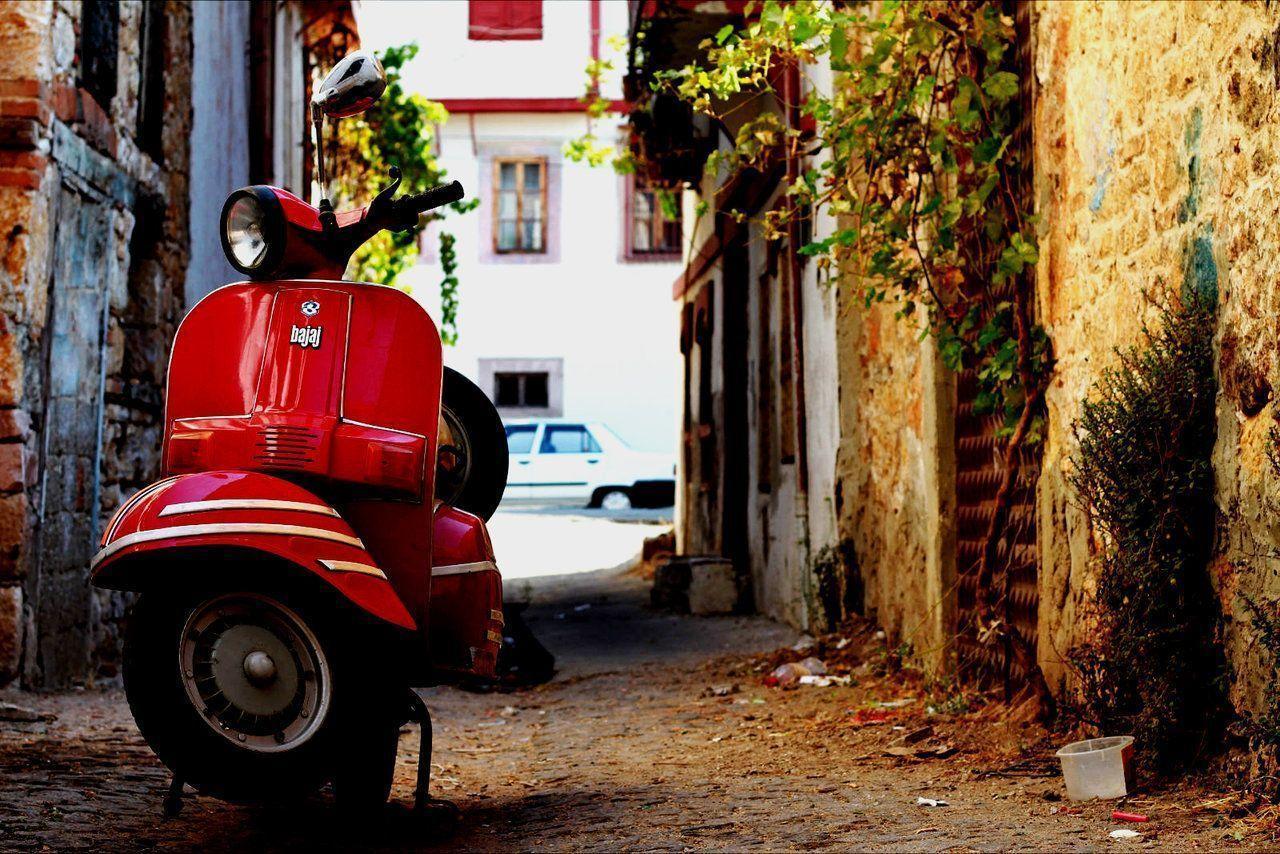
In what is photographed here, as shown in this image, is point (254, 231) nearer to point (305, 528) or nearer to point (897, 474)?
point (305, 528)

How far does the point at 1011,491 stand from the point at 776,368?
4.54 meters

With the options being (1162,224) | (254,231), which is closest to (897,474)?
(1162,224)

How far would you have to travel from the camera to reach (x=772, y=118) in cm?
693

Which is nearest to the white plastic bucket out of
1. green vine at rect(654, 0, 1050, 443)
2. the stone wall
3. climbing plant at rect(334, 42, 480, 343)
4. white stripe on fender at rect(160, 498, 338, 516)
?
green vine at rect(654, 0, 1050, 443)

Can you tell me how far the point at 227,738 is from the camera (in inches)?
142

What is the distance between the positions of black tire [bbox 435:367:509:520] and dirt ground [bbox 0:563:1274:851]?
912 millimetres

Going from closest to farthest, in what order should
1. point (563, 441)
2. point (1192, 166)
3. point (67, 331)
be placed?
1. point (1192, 166)
2. point (67, 331)
3. point (563, 441)

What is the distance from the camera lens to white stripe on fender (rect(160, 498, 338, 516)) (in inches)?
142

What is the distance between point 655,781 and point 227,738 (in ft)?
Result: 5.81

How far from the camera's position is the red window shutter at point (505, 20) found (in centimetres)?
2564

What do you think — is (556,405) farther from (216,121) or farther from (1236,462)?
(1236,462)

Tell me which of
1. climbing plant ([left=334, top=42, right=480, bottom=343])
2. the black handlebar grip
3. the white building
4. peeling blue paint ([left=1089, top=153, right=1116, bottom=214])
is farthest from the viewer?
the white building

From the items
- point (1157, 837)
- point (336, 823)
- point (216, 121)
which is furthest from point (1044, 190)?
point (216, 121)

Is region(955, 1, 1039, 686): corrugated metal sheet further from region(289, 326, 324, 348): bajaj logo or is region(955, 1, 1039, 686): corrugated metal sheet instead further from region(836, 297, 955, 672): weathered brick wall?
region(289, 326, 324, 348): bajaj logo
